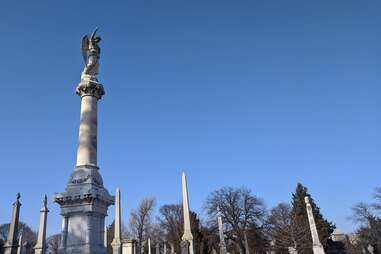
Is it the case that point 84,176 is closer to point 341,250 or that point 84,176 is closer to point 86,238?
point 86,238

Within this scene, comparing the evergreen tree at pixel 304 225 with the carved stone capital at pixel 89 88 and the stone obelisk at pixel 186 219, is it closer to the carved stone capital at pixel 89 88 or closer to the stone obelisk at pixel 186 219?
the stone obelisk at pixel 186 219

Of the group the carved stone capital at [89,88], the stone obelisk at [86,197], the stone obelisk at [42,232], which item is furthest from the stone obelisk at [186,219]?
the stone obelisk at [42,232]

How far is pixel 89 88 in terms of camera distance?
632 inches

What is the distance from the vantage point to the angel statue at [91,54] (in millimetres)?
17031

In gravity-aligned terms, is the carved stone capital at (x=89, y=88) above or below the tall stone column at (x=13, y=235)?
above

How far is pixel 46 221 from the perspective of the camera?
19.8m

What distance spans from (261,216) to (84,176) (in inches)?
1630

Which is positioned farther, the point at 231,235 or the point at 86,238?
the point at 231,235

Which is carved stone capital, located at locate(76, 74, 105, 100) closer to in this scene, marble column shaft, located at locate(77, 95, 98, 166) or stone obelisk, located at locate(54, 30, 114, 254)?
stone obelisk, located at locate(54, 30, 114, 254)

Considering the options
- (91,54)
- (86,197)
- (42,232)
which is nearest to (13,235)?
(42,232)

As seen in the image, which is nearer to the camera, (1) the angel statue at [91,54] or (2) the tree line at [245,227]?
(1) the angel statue at [91,54]

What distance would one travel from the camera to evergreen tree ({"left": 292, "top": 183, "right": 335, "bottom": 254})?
34375 mm

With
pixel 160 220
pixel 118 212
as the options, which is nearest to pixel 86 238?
pixel 118 212

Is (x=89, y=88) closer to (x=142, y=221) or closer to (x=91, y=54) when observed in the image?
(x=91, y=54)
